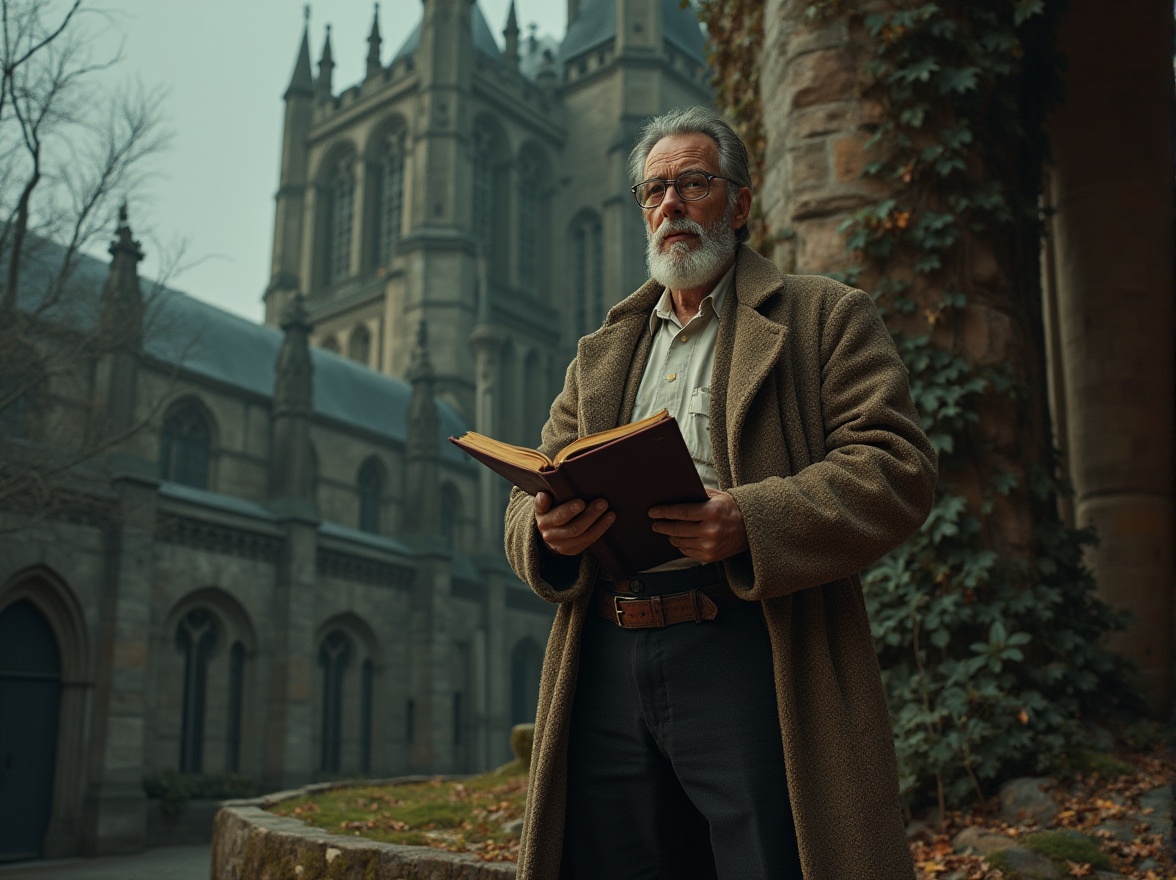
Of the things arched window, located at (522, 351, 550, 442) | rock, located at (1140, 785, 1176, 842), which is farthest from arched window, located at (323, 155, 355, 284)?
rock, located at (1140, 785, 1176, 842)

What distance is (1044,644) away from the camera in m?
4.91

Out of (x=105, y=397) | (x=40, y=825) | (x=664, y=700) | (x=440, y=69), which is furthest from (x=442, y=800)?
(x=440, y=69)

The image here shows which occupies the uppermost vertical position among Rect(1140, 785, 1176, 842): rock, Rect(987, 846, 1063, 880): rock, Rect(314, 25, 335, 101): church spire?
Rect(314, 25, 335, 101): church spire

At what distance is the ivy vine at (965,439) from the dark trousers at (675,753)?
2.79m

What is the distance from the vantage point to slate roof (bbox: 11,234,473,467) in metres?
24.7

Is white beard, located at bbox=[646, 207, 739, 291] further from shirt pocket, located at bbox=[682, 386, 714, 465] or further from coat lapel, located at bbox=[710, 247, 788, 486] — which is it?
shirt pocket, located at bbox=[682, 386, 714, 465]

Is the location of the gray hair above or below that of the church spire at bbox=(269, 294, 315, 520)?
below

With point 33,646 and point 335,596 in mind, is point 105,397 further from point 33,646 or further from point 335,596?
point 335,596

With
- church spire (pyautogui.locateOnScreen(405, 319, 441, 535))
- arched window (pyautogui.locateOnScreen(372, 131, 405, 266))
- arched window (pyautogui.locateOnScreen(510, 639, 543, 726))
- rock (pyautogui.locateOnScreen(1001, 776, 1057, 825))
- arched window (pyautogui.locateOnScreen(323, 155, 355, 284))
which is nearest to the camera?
rock (pyautogui.locateOnScreen(1001, 776, 1057, 825))

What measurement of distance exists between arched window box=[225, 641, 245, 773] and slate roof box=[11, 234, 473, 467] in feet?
20.0

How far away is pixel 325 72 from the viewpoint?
156 feet

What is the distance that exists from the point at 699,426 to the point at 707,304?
27cm

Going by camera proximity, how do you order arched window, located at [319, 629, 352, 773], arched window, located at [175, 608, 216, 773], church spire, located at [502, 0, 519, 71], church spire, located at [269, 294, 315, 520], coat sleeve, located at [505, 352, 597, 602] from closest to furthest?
coat sleeve, located at [505, 352, 597, 602], arched window, located at [175, 608, 216, 773], church spire, located at [269, 294, 315, 520], arched window, located at [319, 629, 352, 773], church spire, located at [502, 0, 519, 71]

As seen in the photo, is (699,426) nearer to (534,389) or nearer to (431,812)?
(431,812)
